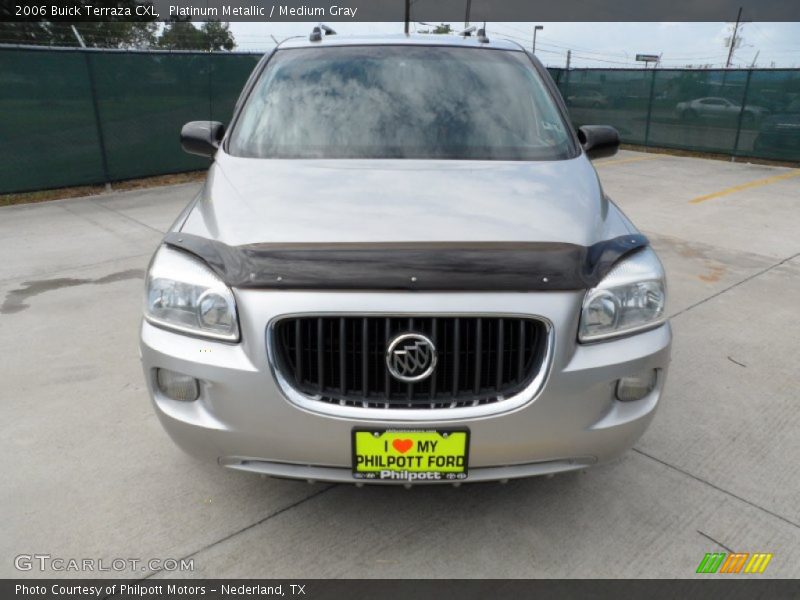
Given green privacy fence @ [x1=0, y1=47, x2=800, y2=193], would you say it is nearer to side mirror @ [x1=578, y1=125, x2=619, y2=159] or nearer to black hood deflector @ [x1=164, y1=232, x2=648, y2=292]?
side mirror @ [x1=578, y1=125, x2=619, y2=159]

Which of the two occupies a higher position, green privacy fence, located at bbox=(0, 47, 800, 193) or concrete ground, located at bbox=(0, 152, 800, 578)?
green privacy fence, located at bbox=(0, 47, 800, 193)

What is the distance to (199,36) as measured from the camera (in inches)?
956

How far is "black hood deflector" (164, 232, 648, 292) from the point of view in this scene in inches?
74.8

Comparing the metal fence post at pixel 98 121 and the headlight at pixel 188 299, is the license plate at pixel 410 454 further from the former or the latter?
the metal fence post at pixel 98 121

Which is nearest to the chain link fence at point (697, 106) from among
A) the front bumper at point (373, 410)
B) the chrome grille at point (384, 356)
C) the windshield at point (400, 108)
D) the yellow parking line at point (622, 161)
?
the yellow parking line at point (622, 161)

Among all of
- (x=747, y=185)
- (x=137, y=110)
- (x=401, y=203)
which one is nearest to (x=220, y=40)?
(x=137, y=110)

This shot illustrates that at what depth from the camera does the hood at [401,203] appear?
2102 mm

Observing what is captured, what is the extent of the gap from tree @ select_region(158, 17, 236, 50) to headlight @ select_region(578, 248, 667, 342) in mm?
16506

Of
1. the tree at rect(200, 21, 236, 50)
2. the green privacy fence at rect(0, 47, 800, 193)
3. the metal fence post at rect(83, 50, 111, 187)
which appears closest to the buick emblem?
the green privacy fence at rect(0, 47, 800, 193)

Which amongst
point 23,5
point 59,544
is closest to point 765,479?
point 59,544

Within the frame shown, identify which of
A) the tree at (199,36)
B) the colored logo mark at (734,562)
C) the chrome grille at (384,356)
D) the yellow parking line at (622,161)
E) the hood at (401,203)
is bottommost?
the yellow parking line at (622,161)

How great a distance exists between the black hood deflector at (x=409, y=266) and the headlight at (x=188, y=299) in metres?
0.06

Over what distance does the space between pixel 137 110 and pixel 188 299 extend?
8512mm

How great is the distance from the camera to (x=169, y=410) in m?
2.10
